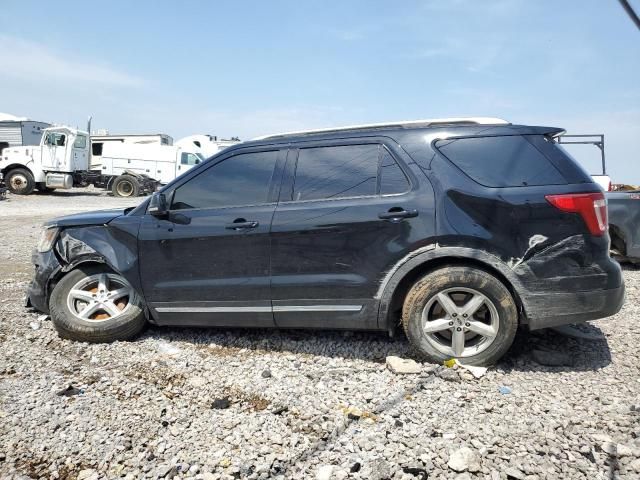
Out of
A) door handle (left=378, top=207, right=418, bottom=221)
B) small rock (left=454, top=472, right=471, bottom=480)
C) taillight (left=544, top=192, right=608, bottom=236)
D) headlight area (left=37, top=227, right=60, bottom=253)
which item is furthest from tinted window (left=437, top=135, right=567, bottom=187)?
headlight area (left=37, top=227, right=60, bottom=253)

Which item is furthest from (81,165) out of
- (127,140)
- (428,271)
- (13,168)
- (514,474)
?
(514,474)

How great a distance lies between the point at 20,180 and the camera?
19.5 metres

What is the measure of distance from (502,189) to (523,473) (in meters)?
1.75

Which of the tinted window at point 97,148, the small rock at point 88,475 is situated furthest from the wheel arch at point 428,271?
the tinted window at point 97,148

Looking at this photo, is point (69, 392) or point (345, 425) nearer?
point (345, 425)

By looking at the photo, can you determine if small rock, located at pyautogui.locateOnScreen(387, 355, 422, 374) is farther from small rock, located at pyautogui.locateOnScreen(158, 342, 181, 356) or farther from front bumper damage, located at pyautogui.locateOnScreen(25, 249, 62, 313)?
front bumper damage, located at pyautogui.locateOnScreen(25, 249, 62, 313)

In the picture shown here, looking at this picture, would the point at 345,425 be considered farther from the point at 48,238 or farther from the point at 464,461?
the point at 48,238

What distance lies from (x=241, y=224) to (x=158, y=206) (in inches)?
28.8

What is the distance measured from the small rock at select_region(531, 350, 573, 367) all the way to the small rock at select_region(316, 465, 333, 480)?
6.26ft

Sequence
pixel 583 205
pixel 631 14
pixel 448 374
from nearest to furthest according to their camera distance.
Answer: pixel 631 14
pixel 583 205
pixel 448 374

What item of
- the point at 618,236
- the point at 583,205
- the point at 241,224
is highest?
the point at 583,205

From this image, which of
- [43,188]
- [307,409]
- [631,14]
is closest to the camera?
[631,14]

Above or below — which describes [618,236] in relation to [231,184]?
below

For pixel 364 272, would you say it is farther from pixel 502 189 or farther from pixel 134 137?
pixel 134 137
